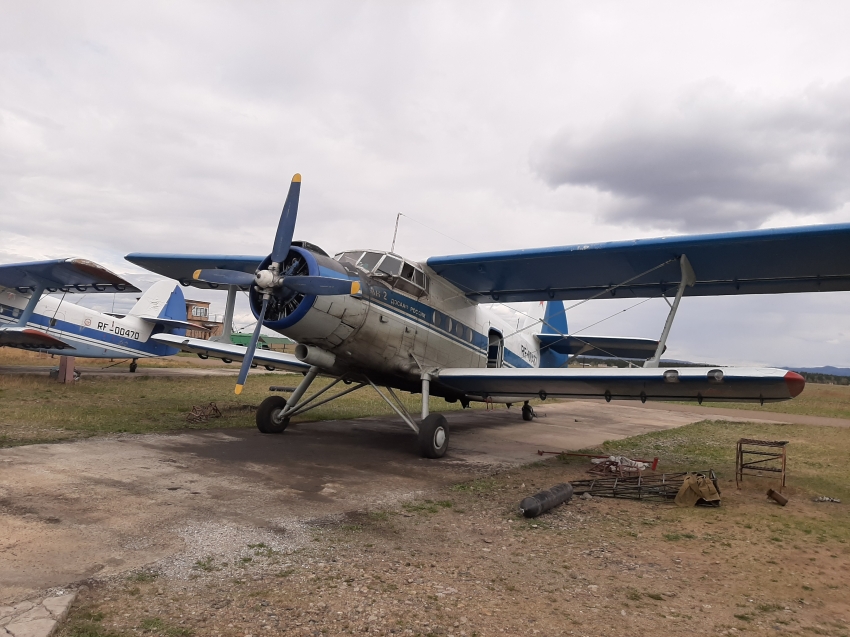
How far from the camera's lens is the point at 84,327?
23.4 metres

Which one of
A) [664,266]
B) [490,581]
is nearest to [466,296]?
[664,266]

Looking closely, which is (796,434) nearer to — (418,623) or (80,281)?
(418,623)

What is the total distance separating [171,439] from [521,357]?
31.7 feet

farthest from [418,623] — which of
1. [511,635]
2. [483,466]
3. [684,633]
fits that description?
[483,466]

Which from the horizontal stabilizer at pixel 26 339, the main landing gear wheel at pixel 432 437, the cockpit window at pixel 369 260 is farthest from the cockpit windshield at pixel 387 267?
the horizontal stabilizer at pixel 26 339

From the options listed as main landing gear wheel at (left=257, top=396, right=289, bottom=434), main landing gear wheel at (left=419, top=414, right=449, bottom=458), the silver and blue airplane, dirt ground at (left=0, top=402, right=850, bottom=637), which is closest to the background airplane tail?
the silver and blue airplane

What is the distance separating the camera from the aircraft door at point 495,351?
537 inches

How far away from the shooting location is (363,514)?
5781mm

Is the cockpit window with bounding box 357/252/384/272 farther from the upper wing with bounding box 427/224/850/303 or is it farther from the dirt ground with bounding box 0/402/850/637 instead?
the dirt ground with bounding box 0/402/850/637

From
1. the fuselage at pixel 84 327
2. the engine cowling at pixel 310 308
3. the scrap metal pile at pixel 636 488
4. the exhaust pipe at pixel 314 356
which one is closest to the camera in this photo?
the scrap metal pile at pixel 636 488

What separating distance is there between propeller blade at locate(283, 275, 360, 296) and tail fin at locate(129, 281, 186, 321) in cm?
2212

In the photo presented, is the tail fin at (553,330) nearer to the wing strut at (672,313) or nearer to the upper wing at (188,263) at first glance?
the wing strut at (672,313)

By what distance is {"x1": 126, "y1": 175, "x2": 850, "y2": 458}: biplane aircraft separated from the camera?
26.9 ft

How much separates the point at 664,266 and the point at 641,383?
2.75 metres
